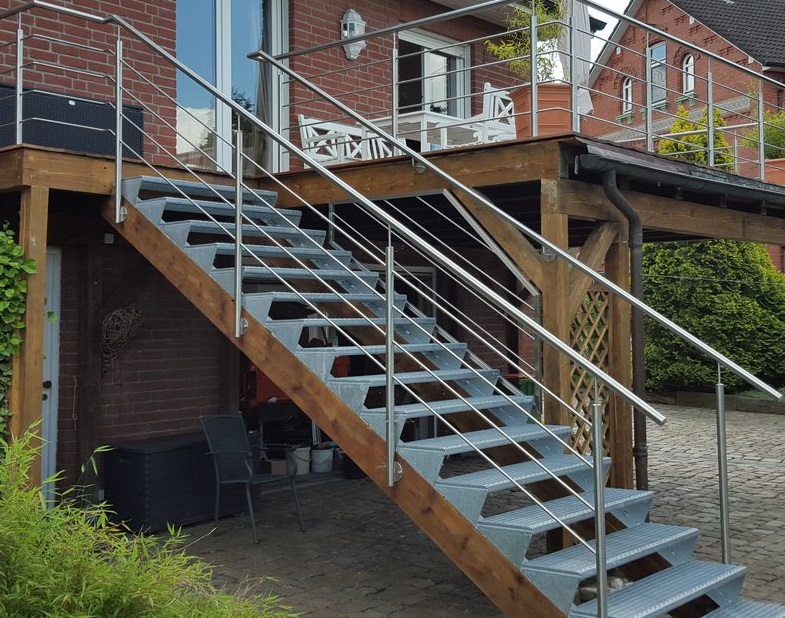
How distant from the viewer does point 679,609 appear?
454cm

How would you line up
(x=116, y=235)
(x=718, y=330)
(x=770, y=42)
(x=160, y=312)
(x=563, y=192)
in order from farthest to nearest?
(x=770, y=42)
(x=718, y=330)
(x=160, y=312)
(x=116, y=235)
(x=563, y=192)

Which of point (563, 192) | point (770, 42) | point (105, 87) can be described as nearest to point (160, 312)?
point (105, 87)

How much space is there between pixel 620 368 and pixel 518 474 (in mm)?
2099

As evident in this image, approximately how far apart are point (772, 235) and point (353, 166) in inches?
175

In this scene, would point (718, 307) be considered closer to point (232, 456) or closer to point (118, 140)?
point (232, 456)

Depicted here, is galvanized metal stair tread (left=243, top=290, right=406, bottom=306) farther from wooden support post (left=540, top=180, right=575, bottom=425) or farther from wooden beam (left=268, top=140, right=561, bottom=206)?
wooden support post (left=540, top=180, right=575, bottom=425)

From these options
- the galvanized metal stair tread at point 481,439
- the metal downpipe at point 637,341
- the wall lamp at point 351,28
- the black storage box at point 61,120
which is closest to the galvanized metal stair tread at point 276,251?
the galvanized metal stair tread at point 481,439

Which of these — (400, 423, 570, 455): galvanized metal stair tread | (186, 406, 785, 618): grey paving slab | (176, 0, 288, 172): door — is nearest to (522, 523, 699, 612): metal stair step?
(400, 423, 570, 455): galvanized metal stair tread

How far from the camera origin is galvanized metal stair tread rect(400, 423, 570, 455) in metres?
4.67

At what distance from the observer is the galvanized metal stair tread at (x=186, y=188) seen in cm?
611

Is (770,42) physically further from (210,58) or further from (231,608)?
(231,608)

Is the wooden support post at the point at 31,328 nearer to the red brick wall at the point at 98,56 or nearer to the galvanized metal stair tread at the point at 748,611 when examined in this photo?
the red brick wall at the point at 98,56

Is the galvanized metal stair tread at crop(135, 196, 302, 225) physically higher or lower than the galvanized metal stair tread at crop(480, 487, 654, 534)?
higher

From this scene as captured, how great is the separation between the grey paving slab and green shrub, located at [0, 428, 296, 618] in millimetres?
1712
